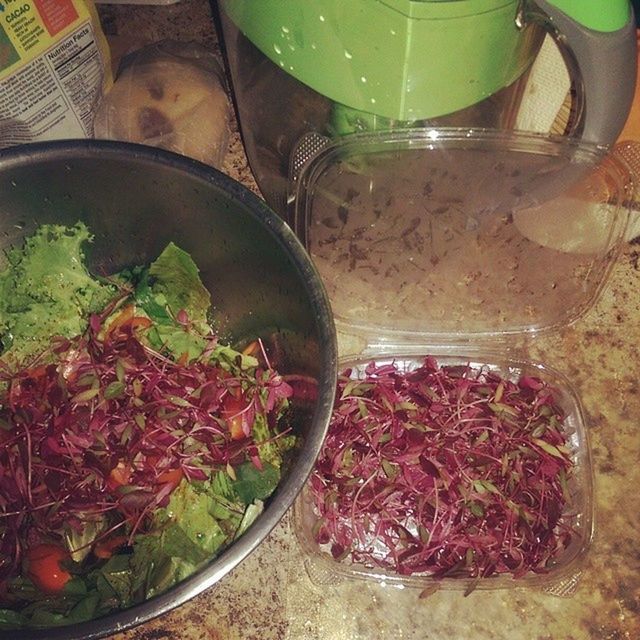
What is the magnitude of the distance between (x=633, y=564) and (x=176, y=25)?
1.09 m

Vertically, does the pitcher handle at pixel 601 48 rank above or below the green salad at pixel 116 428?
above

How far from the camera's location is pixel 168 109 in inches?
40.8

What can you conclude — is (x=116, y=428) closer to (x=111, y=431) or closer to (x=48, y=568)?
(x=111, y=431)

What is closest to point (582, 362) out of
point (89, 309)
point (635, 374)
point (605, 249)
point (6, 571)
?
point (635, 374)

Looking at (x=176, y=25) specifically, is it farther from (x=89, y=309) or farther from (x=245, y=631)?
(x=245, y=631)

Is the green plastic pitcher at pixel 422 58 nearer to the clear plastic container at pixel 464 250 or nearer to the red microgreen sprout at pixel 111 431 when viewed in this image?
the clear plastic container at pixel 464 250

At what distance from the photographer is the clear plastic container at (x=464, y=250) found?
83 centimetres

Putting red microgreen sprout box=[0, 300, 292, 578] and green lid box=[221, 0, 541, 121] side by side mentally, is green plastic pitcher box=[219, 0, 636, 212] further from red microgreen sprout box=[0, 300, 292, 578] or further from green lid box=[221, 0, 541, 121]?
red microgreen sprout box=[0, 300, 292, 578]

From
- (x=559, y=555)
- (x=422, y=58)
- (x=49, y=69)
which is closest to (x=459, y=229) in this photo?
(x=422, y=58)

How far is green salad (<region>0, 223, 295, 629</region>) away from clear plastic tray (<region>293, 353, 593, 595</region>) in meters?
0.13

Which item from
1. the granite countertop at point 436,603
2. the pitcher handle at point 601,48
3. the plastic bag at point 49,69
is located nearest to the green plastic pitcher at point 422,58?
the pitcher handle at point 601,48

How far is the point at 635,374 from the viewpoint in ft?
3.34

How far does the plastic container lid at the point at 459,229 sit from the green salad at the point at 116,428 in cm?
19

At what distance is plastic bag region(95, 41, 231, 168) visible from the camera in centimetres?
103
